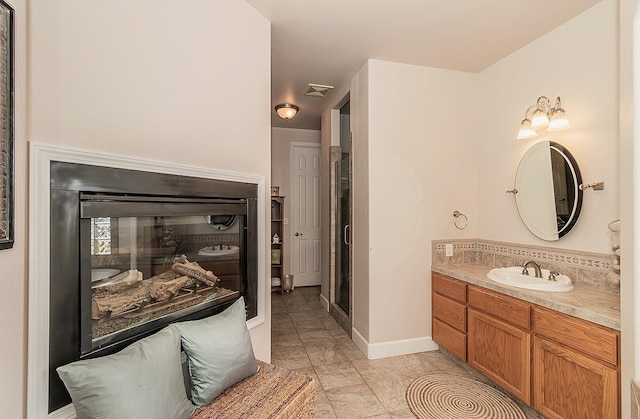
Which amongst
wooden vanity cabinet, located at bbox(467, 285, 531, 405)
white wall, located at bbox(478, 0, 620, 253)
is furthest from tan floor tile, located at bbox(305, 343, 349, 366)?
white wall, located at bbox(478, 0, 620, 253)

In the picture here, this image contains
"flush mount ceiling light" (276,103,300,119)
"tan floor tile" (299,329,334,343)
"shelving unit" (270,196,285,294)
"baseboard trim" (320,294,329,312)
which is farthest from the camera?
"shelving unit" (270,196,285,294)

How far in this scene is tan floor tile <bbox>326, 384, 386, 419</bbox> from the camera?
6.66 feet

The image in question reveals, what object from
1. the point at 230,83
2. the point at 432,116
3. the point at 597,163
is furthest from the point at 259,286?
the point at 597,163

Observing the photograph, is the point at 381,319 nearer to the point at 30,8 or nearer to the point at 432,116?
the point at 432,116

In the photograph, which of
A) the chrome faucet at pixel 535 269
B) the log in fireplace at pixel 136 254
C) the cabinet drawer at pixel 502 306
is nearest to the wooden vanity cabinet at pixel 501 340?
the cabinet drawer at pixel 502 306

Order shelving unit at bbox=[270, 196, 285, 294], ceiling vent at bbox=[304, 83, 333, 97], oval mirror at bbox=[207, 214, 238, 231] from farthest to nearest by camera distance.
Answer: shelving unit at bbox=[270, 196, 285, 294]
ceiling vent at bbox=[304, 83, 333, 97]
oval mirror at bbox=[207, 214, 238, 231]

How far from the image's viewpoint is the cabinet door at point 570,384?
157cm

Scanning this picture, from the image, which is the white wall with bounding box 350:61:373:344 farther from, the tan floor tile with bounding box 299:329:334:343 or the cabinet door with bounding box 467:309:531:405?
the cabinet door with bounding box 467:309:531:405

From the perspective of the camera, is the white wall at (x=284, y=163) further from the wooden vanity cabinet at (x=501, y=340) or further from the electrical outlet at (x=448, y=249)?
the wooden vanity cabinet at (x=501, y=340)

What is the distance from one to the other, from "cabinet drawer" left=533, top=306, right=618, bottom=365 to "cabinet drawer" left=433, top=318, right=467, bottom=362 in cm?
75

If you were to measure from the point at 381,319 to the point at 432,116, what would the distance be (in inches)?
78.6

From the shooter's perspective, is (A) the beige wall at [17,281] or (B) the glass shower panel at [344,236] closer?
(A) the beige wall at [17,281]

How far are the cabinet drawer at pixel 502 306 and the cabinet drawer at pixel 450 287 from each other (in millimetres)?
83

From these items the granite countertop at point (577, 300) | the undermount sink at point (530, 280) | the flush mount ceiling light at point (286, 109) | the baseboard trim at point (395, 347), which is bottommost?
the baseboard trim at point (395, 347)
